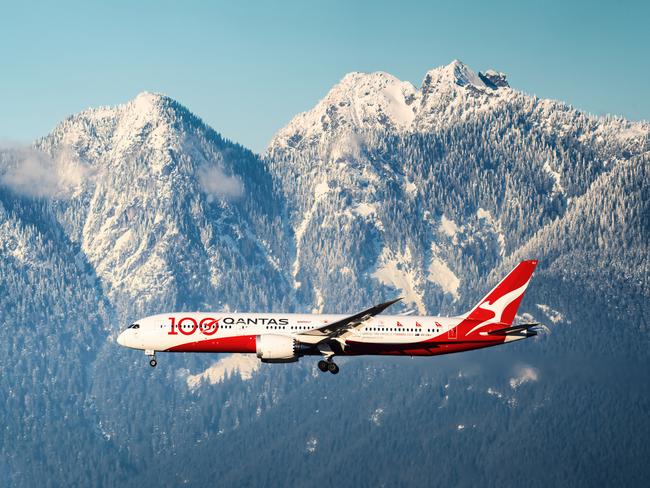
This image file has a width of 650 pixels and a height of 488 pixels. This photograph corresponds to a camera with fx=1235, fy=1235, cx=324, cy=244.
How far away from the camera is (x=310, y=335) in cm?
14125

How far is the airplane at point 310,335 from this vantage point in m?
141

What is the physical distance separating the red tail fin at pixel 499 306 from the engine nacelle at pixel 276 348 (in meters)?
21.6

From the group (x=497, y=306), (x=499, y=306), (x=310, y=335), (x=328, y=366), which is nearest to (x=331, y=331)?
(x=310, y=335)

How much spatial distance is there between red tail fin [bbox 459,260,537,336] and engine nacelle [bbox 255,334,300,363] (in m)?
21.6

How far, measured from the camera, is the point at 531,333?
142750mm

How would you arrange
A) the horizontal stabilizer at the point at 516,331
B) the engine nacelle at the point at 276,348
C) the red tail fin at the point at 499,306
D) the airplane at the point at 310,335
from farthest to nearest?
the red tail fin at the point at 499,306 < the horizontal stabilizer at the point at 516,331 < the airplane at the point at 310,335 < the engine nacelle at the point at 276,348

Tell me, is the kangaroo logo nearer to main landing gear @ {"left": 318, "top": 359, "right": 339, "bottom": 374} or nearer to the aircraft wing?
the aircraft wing

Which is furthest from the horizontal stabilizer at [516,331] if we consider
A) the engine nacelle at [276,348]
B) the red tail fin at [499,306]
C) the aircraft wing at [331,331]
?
the engine nacelle at [276,348]

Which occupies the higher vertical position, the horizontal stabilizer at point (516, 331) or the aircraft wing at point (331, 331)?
the aircraft wing at point (331, 331)

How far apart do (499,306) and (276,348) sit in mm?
29899

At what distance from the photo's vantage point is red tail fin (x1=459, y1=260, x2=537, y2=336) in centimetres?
14938

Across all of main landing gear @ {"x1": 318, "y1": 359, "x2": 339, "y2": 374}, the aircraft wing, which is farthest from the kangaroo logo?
main landing gear @ {"x1": 318, "y1": 359, "x2": 339, "y2": 374}

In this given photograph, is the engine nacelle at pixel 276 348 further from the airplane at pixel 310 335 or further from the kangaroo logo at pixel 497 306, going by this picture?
the kangaroo logo at pixel 497 306

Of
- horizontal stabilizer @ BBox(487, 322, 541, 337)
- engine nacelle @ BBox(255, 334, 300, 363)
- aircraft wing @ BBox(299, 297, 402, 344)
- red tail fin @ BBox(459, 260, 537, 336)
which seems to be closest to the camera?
aircraft wing @ BBox(299, 297, 402, 344)
